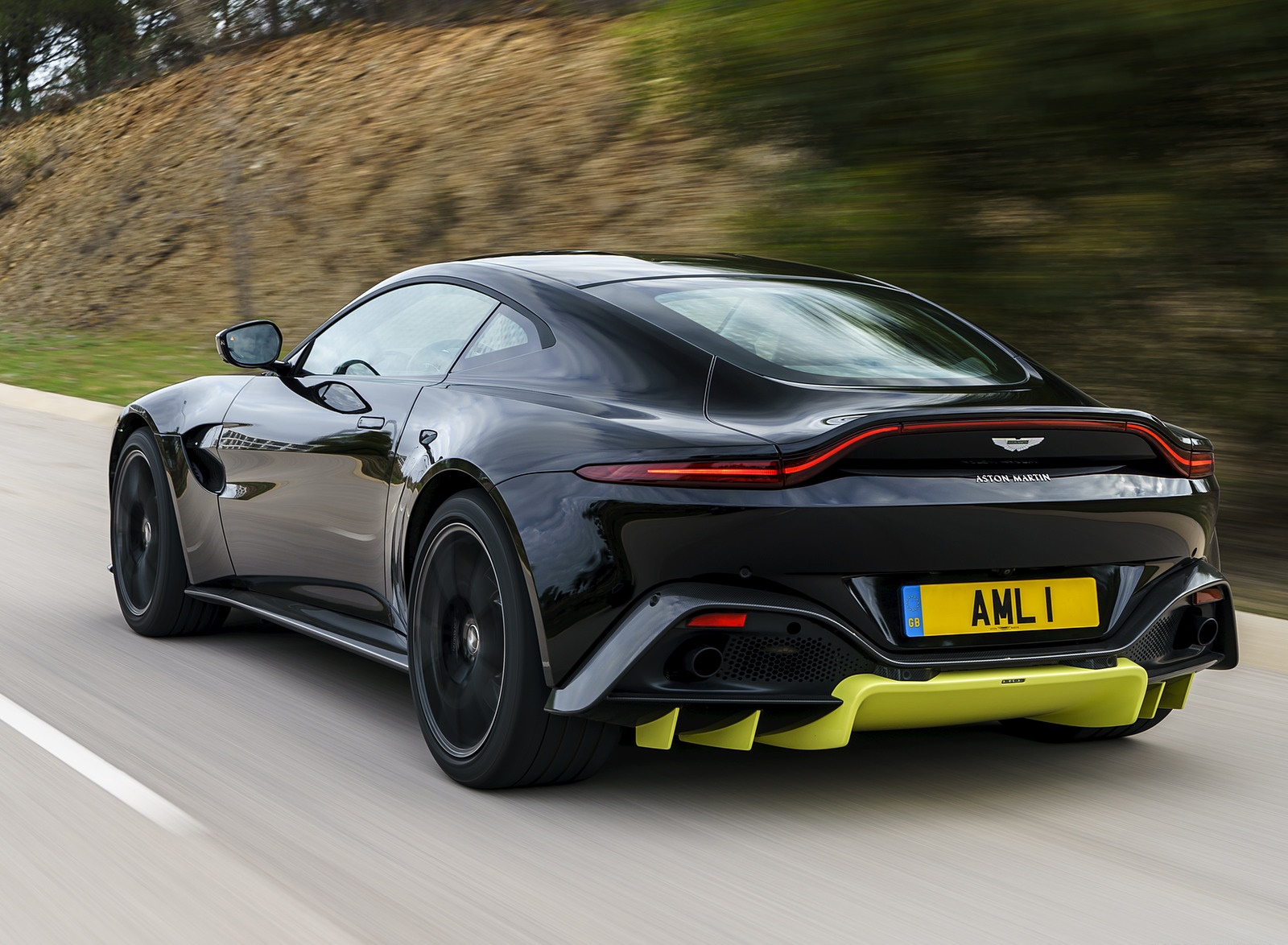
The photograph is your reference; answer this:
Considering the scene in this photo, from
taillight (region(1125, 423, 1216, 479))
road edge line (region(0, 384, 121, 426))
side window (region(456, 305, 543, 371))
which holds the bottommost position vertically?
road edge line (region(0, 384, 121, 426))

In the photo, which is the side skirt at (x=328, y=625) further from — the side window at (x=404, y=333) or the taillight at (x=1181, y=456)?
the taillight at (x=1181, y=456)

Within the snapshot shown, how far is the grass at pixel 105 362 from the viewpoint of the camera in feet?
57.7

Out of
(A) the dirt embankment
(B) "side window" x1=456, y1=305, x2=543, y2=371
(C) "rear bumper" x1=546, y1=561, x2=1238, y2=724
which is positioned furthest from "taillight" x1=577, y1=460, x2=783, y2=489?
(A) the dirt embankment

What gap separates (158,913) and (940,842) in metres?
1.67

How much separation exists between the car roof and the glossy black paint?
0.8 inches

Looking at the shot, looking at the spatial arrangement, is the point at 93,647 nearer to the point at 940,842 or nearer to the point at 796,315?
the point at 796,315

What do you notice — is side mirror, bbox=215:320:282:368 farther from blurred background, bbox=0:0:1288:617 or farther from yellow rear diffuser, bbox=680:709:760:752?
blurred background, bbox=0:0:1288:617

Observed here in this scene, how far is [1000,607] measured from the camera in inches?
142

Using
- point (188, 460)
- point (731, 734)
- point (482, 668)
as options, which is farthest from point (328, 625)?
point (731, 734)

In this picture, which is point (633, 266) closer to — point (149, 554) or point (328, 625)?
point (328, 625)

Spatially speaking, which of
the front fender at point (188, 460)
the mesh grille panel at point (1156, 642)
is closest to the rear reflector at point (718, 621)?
the mesh grille panel at point (1156, 642)

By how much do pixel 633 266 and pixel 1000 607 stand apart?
5.15 ft

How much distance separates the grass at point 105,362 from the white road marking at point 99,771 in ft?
38.7

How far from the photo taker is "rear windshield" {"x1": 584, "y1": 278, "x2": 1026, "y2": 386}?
13.0 ft
